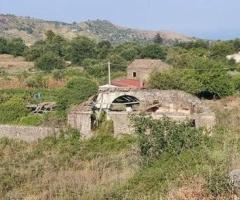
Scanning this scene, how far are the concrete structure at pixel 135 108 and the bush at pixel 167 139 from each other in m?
5.73

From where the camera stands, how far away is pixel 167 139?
539 inches

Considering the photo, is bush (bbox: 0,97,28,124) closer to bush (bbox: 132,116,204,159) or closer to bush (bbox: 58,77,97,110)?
bush (bbox: 58,77,97,110)

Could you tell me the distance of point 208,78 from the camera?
101ft

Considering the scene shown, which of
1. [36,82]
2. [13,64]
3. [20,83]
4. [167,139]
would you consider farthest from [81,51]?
[167,139]

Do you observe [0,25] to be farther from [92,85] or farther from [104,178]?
[104,178]

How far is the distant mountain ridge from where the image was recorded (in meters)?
134

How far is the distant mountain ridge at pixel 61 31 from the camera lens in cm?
13375

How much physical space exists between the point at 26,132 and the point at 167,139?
9875 millimetres

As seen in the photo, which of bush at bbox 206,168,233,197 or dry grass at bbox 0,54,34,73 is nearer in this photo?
bush at bbox 206,168,233,197

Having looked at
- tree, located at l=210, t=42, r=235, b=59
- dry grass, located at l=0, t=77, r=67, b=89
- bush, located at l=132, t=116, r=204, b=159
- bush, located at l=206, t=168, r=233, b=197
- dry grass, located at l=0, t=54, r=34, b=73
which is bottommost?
dry grass, located at l=0, t=54, r=34, b=73

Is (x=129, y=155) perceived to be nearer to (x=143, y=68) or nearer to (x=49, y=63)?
(x=143, y=68)

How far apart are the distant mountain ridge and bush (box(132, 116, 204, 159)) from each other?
321ft

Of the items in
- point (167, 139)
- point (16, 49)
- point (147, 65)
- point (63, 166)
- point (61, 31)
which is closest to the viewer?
point (167, 139)

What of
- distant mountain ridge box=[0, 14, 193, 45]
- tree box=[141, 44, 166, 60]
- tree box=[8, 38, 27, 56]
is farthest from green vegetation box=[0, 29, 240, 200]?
distant mountain ridge box=[0, 14, 193, 45]
